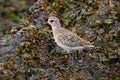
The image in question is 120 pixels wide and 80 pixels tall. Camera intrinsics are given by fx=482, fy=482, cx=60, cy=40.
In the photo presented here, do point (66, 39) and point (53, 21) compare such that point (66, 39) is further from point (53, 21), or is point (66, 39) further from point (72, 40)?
point (53, 21)

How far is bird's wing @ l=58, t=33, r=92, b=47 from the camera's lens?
1184 cm

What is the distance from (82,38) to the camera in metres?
12.6

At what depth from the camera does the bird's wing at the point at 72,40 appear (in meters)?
11.8

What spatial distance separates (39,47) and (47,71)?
2.94 ft

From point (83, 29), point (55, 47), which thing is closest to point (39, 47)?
point (55, 47)

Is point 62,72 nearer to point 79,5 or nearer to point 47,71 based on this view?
point 47,71

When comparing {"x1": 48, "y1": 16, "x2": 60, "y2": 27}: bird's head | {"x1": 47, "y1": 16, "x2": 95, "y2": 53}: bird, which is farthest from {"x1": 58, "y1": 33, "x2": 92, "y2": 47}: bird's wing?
{"x1": 48, "y1": 16, "x2": 60, "y2": 27}: bird's head

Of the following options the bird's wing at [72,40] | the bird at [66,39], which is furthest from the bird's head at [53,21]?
the bird's wing at [72,40]

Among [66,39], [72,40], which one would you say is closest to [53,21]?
[66,39]

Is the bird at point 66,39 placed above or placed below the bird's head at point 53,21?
below

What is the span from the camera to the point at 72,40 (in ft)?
39.2

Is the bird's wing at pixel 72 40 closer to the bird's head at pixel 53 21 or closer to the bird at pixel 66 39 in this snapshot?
the bird at pixel 66 39

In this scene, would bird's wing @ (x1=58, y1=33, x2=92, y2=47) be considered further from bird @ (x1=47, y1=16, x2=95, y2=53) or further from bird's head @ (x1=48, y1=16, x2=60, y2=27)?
bird's head @ (x1=48, y1=16, x2=60, y2=27)

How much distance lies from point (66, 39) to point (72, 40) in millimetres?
173
